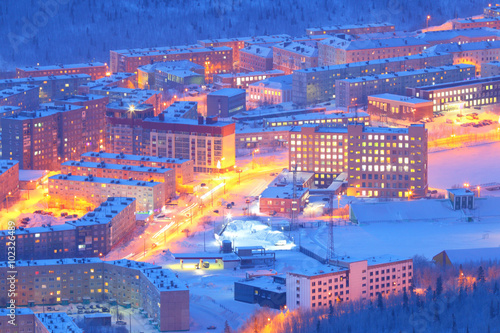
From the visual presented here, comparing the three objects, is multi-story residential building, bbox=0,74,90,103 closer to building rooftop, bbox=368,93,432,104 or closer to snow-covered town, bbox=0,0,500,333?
snow-covered town, bbox=0,0,500,333

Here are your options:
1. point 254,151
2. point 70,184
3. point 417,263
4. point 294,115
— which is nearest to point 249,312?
point 417,263

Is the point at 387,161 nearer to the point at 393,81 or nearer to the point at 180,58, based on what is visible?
the point at 393,81

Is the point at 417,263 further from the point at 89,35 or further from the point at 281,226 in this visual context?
the point at 89,35

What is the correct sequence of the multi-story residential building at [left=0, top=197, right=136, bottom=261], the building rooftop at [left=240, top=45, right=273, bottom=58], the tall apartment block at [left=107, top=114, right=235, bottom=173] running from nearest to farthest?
the multi-story residential building at [left=0, top=197, right=136, bottom=261], the tall apartment block at [left=107, top=114, right=235, bottom=173], the building rooftop at [left=240, top=45, right=273, bottom=58]

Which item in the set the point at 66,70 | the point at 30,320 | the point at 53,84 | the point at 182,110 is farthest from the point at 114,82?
the point at 30,320

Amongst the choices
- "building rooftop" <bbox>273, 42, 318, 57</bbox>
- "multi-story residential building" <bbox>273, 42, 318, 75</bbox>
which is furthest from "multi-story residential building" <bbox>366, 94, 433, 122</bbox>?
"building rooftop" <bbox>273, 42, 318, 57</bbox>

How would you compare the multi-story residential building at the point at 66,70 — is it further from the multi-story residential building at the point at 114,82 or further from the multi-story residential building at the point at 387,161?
the multi-story residential building at the point at 387,161
